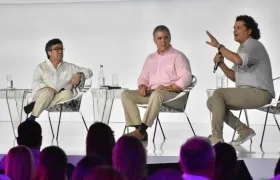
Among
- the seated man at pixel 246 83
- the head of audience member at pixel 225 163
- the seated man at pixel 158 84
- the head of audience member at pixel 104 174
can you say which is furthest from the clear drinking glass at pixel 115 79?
the head of audience member at pixel 104 174

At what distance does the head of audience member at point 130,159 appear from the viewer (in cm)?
230

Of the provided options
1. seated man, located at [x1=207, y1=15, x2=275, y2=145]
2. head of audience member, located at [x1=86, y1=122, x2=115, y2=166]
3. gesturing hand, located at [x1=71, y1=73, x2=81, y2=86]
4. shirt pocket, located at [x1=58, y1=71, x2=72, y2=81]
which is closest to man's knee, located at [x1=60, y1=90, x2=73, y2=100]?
gesturing hand, located at [x1=71, y1=73, x2=81, y2=86]

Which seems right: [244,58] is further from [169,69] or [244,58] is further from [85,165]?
[85,165]

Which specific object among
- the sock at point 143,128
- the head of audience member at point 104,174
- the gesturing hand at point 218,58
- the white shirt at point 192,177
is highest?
the gesturing hand at point 218,58

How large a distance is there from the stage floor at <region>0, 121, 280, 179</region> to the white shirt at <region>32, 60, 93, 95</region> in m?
0.56

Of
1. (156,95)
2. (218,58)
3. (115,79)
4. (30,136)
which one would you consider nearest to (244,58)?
(218,58)

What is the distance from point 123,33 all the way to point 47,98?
2.91 metres

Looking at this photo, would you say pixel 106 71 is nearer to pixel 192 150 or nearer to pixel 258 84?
pixel 258 84

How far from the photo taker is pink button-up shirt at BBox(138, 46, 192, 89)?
5.79m

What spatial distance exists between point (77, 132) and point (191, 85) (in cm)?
195

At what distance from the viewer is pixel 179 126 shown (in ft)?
26.8

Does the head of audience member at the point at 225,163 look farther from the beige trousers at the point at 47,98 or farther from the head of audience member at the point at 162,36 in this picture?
the beige trousers at the point at 47,98

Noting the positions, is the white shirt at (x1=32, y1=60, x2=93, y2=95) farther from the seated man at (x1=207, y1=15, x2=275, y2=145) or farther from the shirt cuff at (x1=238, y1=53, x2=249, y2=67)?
the shirt cuff at (x1=238, y1=53, x2=249, y2=67)

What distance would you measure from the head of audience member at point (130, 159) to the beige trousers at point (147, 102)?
126 inches
